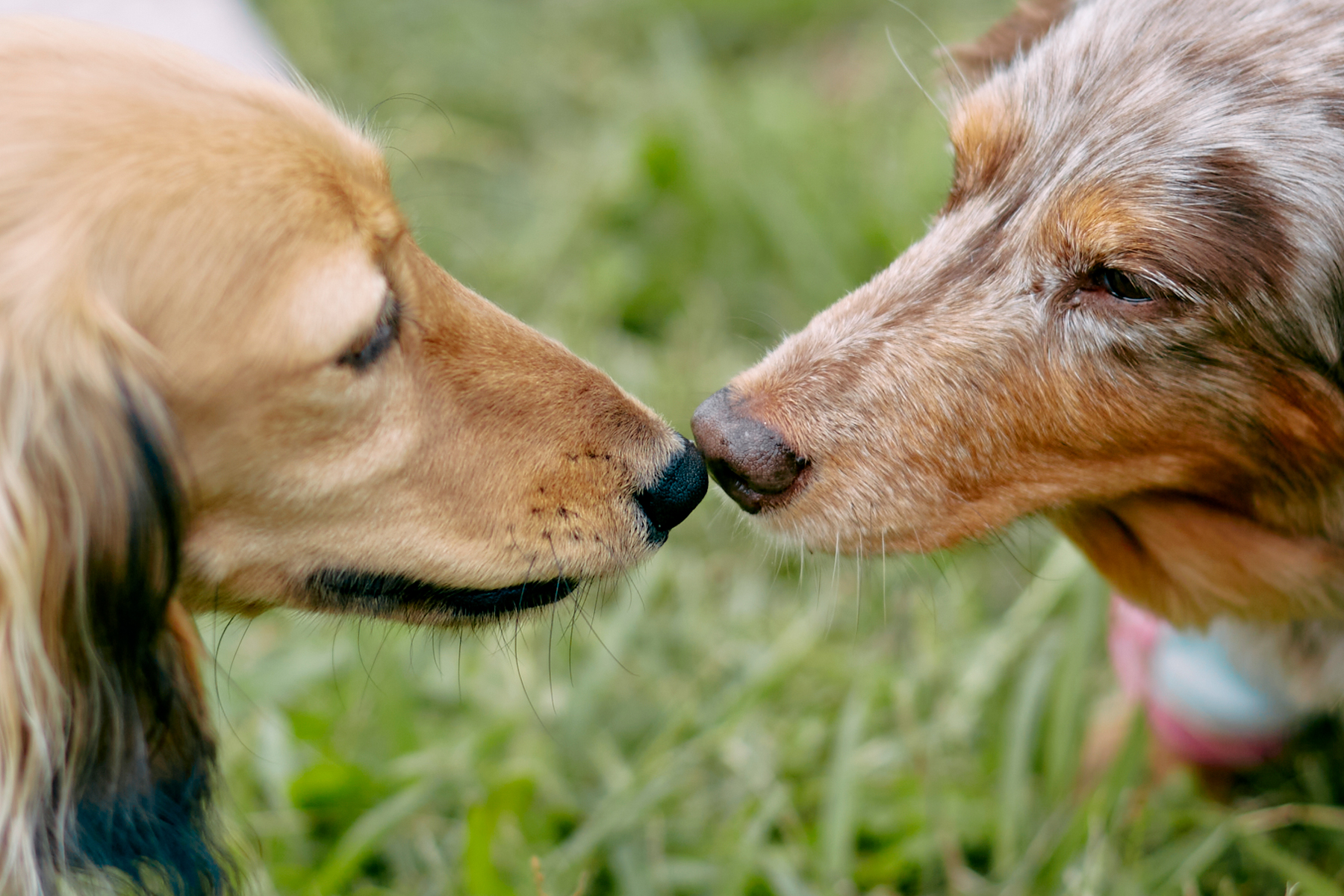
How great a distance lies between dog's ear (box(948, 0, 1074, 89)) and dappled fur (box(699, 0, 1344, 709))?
0.06 ft

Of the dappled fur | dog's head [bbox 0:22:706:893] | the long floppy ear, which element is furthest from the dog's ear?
the long floppy ear

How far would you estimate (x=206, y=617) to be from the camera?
296cm

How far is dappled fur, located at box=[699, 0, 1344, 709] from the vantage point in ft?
6.77

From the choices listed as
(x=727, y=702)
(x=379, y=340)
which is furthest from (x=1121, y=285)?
(x=727, y=702)

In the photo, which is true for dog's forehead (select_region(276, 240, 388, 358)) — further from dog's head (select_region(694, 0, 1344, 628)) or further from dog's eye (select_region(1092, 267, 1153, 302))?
dog's eye (select_region(1092, 267, 1153, 302))

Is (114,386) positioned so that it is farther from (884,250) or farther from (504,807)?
(884,250)

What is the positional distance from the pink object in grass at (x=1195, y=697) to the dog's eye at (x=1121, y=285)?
956 millimetres

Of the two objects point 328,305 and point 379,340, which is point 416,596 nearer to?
point 379,340

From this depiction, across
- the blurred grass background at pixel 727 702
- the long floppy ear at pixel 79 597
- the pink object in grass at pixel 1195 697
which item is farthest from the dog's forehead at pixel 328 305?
the pink object in grass at pixel 1195 697

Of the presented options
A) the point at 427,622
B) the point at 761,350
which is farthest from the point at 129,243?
the point at 761,350

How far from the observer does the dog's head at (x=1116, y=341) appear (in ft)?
6.77

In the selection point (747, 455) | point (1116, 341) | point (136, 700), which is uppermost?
point (136, 700)

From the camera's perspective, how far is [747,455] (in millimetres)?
2293

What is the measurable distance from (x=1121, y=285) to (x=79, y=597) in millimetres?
1958
